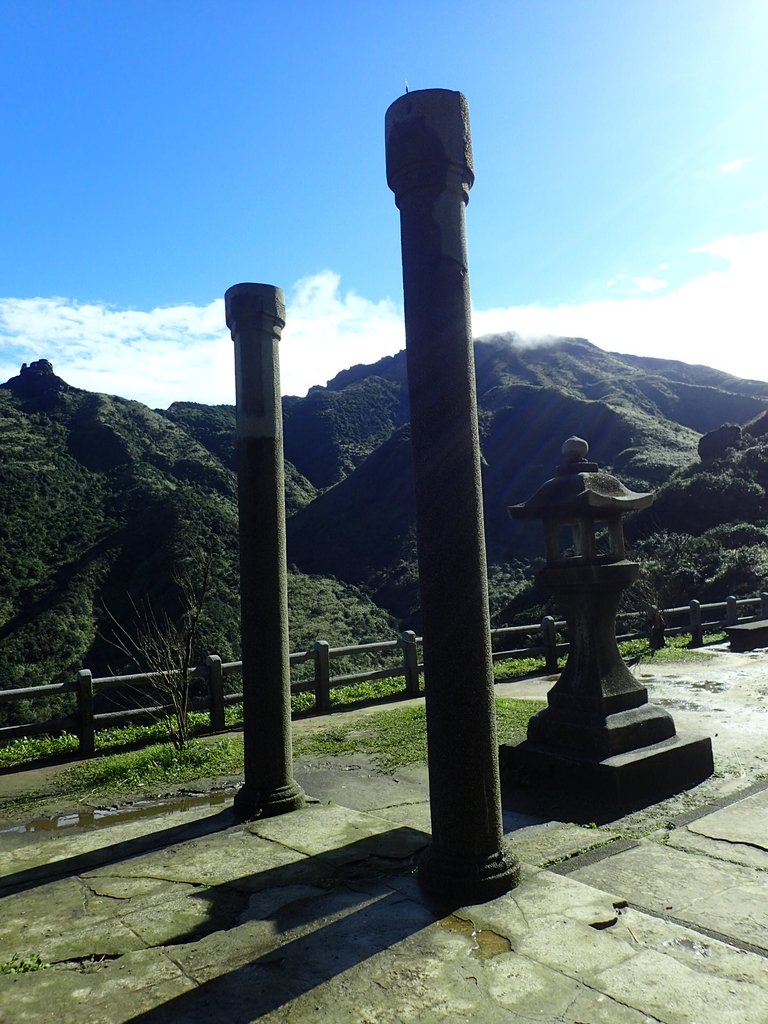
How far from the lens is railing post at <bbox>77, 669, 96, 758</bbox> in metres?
7.75

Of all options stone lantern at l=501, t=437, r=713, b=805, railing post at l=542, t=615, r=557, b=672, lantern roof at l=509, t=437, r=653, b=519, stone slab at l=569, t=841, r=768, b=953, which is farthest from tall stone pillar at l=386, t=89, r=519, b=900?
railing post at l=542, t=615, r=557, b=672

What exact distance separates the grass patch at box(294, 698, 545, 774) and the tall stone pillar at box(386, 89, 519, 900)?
3.18 metres

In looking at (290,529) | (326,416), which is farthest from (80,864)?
(326,416)

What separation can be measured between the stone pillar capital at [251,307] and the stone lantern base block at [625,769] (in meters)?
3.65

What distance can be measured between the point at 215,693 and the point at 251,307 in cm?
536

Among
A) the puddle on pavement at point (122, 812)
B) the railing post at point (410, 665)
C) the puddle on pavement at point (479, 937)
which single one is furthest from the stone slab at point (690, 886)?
the railing post at point (410, 665)

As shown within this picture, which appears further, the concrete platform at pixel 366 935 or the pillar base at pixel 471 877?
the pillar base at pixel 471 877

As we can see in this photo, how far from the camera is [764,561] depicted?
23.9 m

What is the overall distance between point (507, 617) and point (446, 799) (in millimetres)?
25589

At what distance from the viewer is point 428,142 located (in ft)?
11.3

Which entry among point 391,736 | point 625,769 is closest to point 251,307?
point 625,769

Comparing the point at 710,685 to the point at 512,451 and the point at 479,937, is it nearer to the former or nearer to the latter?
the point at 479,937

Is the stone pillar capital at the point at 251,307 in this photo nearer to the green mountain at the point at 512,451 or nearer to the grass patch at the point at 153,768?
the grass patch at the point at 153,768

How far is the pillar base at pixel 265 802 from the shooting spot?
4621 mm
